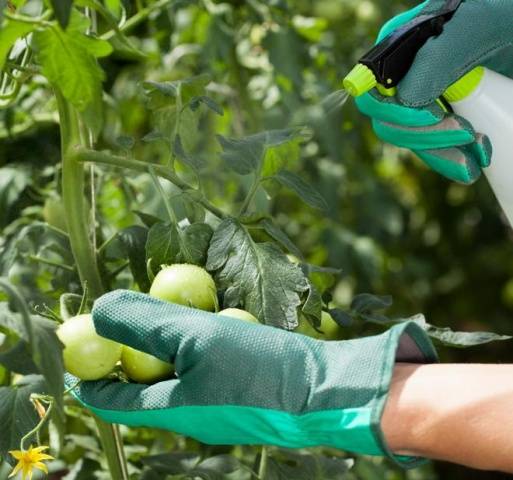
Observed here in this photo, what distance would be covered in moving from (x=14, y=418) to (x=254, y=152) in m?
0.40

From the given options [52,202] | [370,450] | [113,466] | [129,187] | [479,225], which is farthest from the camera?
[479,225]

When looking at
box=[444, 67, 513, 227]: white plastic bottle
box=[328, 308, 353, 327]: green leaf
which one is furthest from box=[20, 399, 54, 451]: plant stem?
box=[444, 67, 513, 227]: white plastic bottle

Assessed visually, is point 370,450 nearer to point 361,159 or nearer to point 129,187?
point 129,187

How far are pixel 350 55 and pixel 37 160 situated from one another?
0.96m

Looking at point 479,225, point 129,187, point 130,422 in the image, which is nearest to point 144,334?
point 130,422

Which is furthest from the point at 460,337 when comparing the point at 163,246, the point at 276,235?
the point at 163,246

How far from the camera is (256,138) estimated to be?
1280mm

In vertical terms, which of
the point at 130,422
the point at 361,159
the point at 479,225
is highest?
the point at 130,422

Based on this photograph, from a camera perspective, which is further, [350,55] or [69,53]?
[350,55]

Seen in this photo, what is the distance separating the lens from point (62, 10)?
0.89 m

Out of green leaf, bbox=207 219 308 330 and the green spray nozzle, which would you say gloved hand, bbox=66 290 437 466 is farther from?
the green spray nozzle

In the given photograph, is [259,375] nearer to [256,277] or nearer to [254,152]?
[256,277]

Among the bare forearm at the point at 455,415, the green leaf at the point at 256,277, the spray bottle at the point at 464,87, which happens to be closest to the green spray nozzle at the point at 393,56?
the spray bottle at the point at 464,87

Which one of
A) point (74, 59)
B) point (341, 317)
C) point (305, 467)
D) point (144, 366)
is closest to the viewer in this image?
point (74, 59)
